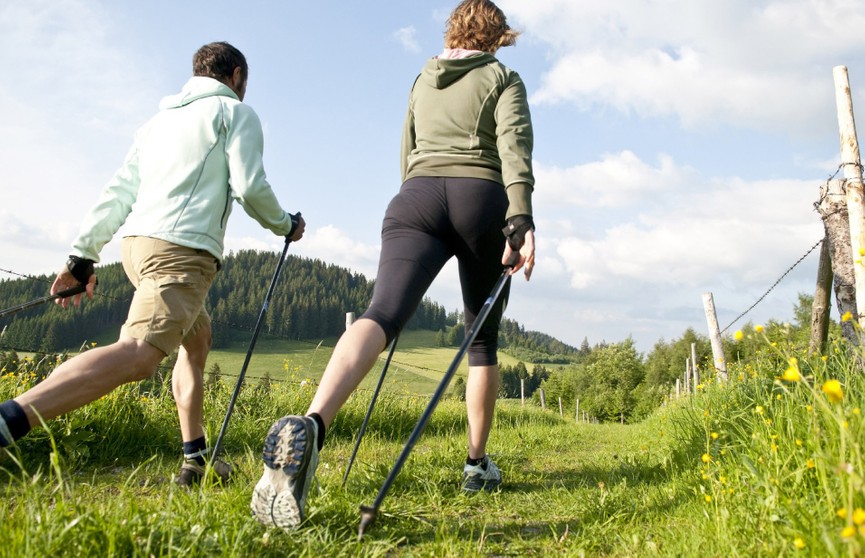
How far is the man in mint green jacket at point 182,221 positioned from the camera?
8.89 feet

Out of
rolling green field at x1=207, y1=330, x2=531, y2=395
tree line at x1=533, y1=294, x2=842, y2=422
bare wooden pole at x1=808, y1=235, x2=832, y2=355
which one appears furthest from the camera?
rolling green field at x1=207, y1=330, x2=531, y2=395

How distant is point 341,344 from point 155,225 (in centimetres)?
118

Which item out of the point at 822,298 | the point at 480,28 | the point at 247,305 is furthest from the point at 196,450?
the point at 247,305

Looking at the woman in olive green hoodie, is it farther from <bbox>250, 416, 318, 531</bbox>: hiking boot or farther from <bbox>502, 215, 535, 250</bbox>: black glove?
<bbox>250, 416, 318, 531</bbox>: hiking boot

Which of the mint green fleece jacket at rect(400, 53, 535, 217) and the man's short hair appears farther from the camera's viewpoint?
the man's short hair

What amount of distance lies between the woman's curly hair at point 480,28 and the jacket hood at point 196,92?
48.3 inches

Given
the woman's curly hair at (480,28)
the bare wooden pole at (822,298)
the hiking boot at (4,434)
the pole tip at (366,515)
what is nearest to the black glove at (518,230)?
the woman's curly hair at (480,28)

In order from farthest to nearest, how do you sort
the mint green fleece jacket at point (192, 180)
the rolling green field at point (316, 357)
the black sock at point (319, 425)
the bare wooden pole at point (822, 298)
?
the rolling green field at point (316, 357)
the bare wooden pole at point (822, 298)
the mint green fleece jacket at point (192, 180)
the black sock at point (319, 425)

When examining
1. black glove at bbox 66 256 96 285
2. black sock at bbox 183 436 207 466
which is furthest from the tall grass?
black glove at bbox 66 256 96 285

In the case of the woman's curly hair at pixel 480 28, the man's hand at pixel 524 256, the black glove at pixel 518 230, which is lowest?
the man's hand at pixel 524 256

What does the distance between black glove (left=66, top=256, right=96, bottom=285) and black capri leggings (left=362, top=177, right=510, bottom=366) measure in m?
1.59

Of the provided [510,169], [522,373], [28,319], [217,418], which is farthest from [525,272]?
[522,373]

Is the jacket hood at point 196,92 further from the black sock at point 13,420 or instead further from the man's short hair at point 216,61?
the black sock at point 13,420

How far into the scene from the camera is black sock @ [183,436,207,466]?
11.0ft
